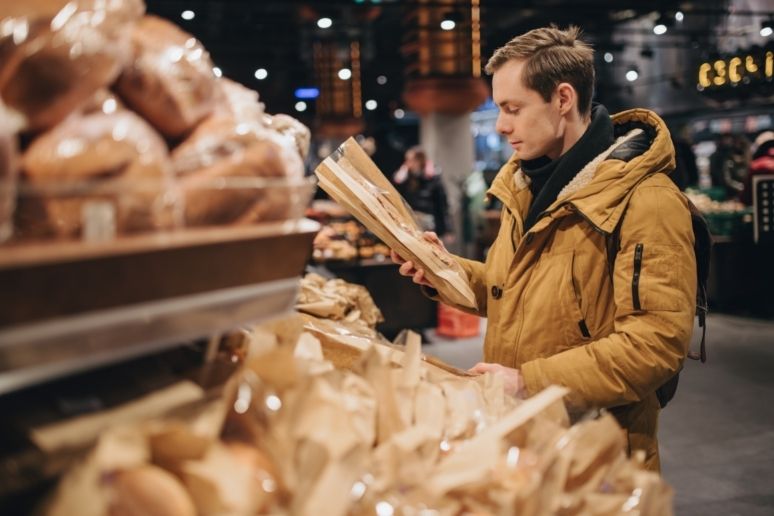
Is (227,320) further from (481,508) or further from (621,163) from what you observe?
(621,163)

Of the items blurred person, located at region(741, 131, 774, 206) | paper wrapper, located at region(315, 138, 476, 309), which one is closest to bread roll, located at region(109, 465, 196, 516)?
paper wrapper, located at region(315, 138, 476, 309)

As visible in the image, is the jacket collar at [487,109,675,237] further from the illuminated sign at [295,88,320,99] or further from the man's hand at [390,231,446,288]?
the illuminated sign at [295,88,320,99]

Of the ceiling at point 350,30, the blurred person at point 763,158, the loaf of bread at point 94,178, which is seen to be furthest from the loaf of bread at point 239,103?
the blurred person at point 763,158

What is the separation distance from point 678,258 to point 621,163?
0.28m

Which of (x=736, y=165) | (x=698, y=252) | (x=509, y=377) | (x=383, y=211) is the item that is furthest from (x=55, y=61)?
(x=736, y=165)

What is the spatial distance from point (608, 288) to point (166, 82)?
4.14 feet

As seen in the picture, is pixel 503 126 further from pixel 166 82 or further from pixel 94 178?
pixel 94 178

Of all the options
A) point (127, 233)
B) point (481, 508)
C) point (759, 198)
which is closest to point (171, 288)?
point (127, 233)

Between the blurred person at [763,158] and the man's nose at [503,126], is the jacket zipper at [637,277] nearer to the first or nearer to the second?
the man's nose at [503,126]

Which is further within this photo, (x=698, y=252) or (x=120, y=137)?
(x=698, y=252)

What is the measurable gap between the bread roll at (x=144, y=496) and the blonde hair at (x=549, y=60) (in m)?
1.42

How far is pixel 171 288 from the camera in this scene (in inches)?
28.9

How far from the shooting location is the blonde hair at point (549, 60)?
5.88 feet

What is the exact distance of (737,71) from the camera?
9102mm
